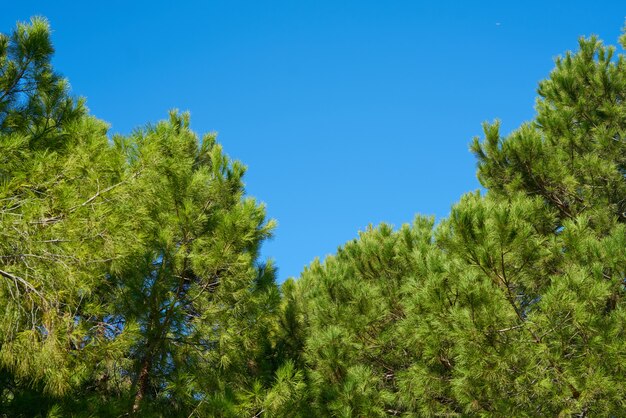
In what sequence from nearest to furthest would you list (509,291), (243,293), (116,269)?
(116,269) < (509,291) < (243,293)

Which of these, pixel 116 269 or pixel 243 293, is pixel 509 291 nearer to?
pixel 243 293

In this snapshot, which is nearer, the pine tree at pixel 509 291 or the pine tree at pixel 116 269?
the pine tree at pixel 116 269

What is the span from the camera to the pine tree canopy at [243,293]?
389 cm

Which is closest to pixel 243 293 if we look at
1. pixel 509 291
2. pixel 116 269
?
pixel 116 269

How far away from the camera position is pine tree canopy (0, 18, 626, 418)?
153 inches

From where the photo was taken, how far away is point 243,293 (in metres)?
5.78

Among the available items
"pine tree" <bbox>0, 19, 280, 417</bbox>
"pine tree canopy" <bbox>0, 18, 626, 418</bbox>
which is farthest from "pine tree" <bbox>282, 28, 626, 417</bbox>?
"pine tree" <bbox>0, 19, 280, 417</bbox>

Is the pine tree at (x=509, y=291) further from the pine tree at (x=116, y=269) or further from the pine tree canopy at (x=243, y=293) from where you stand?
the pine tree at (x=116, y=269)

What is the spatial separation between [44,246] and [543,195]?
6.15 meters

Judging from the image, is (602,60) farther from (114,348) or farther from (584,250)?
(114,348)

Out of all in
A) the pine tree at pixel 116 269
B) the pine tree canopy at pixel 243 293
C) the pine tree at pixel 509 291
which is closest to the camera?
the pine tree at pixel 116 269

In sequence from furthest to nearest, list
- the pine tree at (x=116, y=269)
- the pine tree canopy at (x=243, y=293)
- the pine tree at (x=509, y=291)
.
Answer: the pine tree at (x=509, y=291) < the pine tree canopy at (x=243, y=293) < the pine tree at (x=116, y=269)

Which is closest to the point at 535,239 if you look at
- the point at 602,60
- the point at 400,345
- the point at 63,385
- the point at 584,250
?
the point at 584,250

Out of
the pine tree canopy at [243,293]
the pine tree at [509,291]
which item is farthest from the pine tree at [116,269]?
the pine tree at [509,291]
